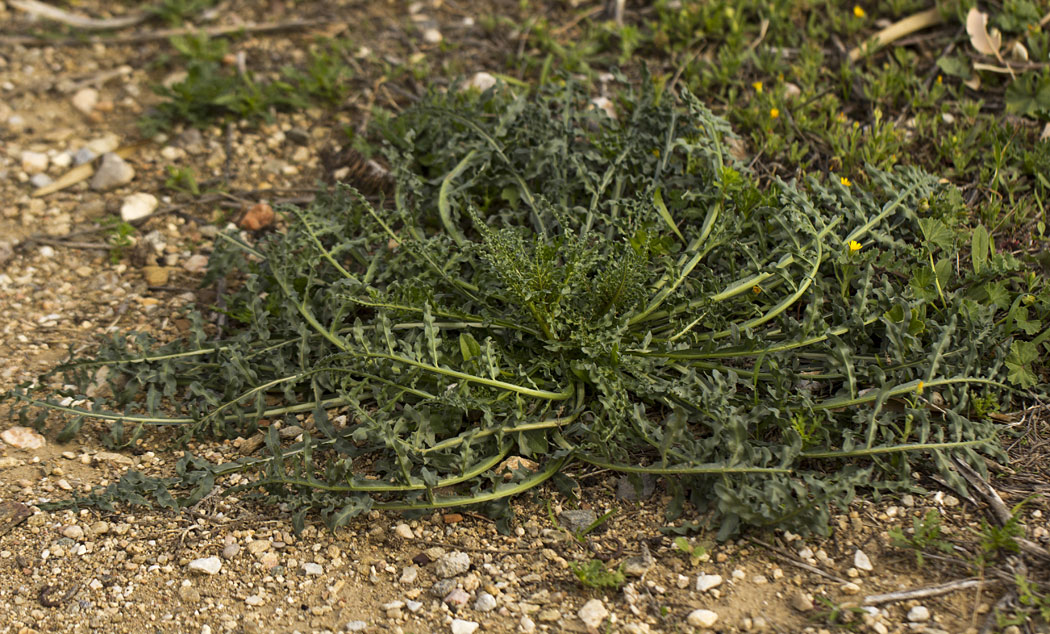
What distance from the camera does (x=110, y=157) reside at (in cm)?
424

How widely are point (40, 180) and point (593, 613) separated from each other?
350 centimetres

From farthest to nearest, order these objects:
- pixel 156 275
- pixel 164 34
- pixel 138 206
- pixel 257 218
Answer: pixel 164 34 < pixel 138 206 < pixel 257 218 < pixel 156 275

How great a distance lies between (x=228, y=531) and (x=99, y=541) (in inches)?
14.7

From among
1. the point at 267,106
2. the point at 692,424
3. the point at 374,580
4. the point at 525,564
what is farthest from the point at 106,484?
the point at 267,106

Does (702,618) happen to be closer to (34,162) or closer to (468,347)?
(468,347)

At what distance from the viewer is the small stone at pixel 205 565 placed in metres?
2.45

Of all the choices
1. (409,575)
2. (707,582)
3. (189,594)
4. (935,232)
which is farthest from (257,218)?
(935,232)

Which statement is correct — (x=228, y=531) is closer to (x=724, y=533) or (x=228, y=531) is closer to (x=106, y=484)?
(x=106, y=484)

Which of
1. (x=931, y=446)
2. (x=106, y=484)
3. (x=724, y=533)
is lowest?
(x=106, y=484)

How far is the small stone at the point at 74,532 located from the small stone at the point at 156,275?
1382mm

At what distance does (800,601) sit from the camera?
225 cm

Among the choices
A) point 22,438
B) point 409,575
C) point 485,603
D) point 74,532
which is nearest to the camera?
point 485,603

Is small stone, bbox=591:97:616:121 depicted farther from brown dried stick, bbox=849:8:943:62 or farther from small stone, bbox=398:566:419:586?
small stone, bbox=398:566:419:586

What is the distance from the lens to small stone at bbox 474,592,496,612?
232 centimetres
